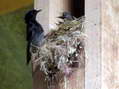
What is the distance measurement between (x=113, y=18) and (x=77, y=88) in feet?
1.37

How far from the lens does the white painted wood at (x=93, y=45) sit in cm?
228

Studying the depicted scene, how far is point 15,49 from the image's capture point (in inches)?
152

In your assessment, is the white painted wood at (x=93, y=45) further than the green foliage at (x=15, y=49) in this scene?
No

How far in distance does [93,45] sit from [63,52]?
150mm

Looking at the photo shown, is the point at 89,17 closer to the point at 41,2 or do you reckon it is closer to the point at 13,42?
the point at 41,2

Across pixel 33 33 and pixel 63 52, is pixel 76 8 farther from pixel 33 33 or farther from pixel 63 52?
pixel 63 52

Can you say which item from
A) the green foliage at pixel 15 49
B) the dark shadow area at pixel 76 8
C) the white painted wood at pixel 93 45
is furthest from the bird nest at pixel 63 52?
the green foliage at pixel 15 49

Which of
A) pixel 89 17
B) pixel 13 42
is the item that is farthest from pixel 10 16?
pixel 89 17

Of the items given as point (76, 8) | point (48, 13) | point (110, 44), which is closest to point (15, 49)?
point (76, 8)

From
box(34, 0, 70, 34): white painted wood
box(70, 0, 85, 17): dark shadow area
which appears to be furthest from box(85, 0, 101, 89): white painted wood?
box(70, 0, 85, 17): dark shadow area

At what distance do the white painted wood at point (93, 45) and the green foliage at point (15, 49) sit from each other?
4.91 feet

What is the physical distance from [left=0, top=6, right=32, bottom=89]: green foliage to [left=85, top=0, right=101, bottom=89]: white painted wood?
1497mm

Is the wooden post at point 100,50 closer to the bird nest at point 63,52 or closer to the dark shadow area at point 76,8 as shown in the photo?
the bird nest at point 63,52

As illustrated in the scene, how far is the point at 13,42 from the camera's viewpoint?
3.86 m
